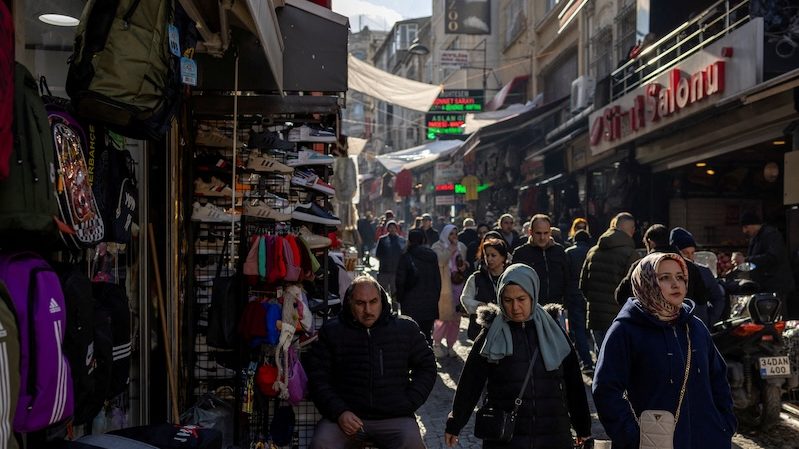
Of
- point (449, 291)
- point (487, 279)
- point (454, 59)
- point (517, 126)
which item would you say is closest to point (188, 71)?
point (487, 279)

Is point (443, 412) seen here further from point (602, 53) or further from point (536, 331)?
point (602, 53)

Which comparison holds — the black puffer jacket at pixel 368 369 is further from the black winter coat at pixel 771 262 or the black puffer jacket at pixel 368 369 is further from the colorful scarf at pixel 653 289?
the black winter coat at pixel 771 262

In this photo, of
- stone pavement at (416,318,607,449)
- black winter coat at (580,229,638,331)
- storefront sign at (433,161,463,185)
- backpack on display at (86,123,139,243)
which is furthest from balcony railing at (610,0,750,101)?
storefront sign at (433,161,463,185)

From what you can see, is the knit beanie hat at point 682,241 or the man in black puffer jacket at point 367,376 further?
the knit beanie hat at point 682,241

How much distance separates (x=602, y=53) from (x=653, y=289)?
1663 centimetres

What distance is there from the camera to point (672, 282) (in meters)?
3.91

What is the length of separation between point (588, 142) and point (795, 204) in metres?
8.86

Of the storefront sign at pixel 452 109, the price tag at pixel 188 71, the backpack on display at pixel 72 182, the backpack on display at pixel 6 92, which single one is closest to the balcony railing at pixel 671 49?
the price tag at pixel 188 71

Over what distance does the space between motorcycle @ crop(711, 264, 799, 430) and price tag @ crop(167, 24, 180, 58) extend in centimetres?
523

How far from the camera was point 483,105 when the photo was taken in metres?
30.5

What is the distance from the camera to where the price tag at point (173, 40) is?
3662 mm

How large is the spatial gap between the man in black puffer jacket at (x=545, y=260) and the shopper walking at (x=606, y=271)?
11.3 inches

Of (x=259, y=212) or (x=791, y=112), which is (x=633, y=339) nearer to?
(x=259, y=212)

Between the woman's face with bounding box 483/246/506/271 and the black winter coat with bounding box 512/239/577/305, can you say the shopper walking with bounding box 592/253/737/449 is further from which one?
the black winter coat with bounding box 512/239/577/305
